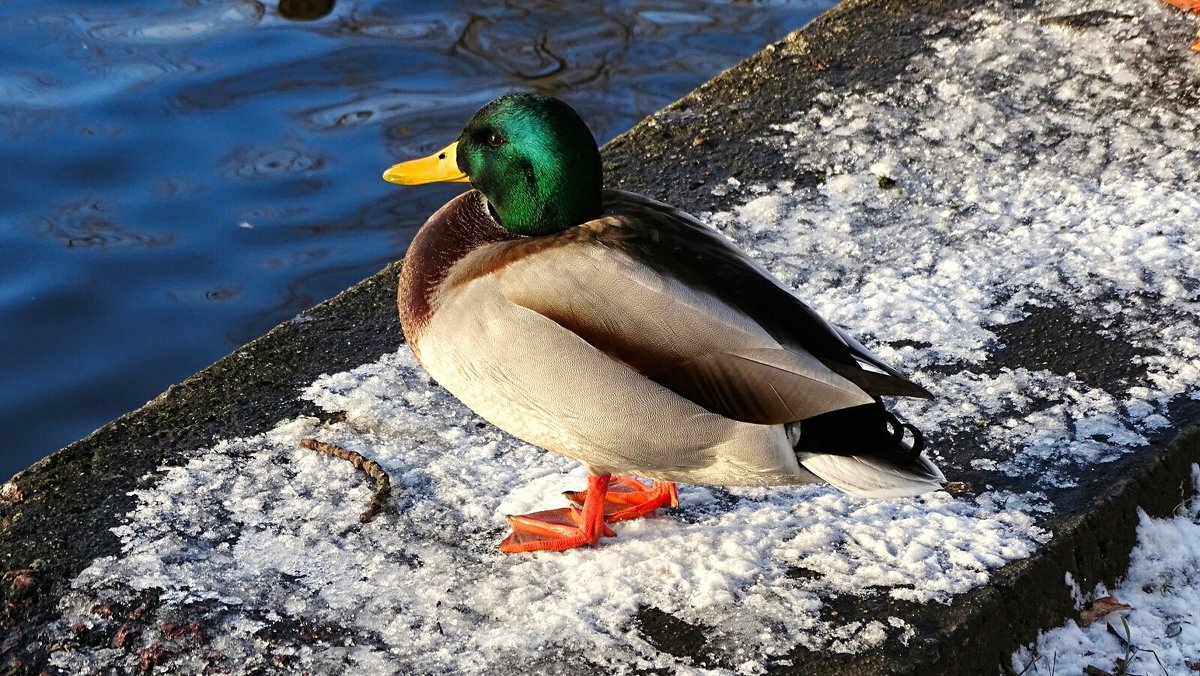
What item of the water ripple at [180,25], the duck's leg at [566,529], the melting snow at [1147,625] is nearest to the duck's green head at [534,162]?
the duck's leg at [566,529]

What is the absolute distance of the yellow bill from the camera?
10.2 ft

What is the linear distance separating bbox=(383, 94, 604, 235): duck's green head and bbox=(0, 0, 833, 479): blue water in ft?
8.49

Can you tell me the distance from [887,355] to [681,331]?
1.09 m

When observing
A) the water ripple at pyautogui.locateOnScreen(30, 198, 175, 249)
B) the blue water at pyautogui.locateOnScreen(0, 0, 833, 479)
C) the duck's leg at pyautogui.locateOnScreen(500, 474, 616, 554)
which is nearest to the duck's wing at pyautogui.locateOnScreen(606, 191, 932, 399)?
the duck's leg at pyautogui.locateOnScreen(500, 474, 616, 554)

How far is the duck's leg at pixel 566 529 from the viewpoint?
3.05 metres

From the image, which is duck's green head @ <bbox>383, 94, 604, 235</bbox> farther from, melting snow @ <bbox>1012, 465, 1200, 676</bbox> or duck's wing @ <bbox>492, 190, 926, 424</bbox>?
melting snow @ <bbox>1012, 465, 1200, 676</bbox>

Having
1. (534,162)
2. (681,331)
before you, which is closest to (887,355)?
(681,331)

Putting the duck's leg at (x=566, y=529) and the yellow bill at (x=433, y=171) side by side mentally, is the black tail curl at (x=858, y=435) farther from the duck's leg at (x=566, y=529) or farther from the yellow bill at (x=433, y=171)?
the yellow bill at (x=433, y=171)

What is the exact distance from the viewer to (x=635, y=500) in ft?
10.7

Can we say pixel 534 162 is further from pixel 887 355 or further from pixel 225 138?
pixel 225 138

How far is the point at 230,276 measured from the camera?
18.7ft

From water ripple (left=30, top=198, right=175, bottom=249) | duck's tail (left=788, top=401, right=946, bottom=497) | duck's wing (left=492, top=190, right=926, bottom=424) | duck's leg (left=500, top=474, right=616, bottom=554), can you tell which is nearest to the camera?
duck's wing (left=492, top=190, right=926, bottom=424)

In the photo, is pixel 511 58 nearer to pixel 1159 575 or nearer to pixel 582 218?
pixel 582 218

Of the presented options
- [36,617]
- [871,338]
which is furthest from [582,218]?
[36,617]
